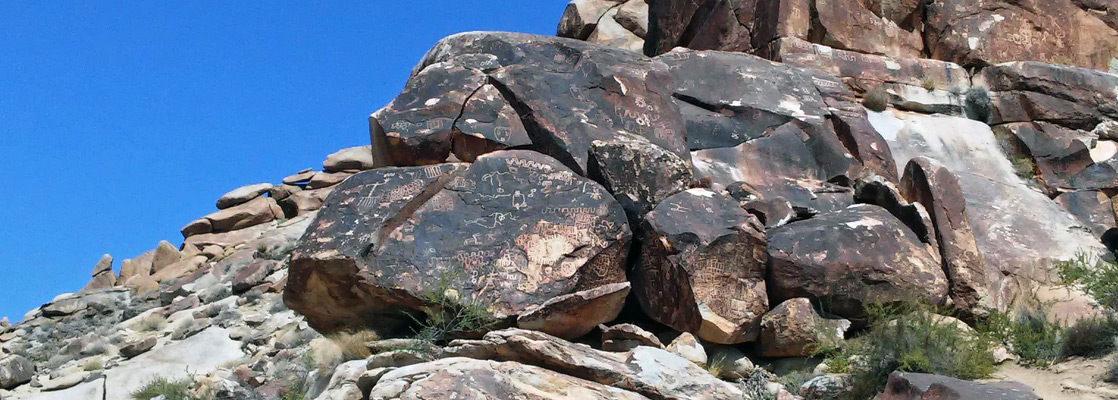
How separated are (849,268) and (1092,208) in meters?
4.25

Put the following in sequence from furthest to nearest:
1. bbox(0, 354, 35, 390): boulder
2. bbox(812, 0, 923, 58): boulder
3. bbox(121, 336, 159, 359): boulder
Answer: bbox(121, 336, 159, 359): boulder, bbox(0, 354, 35, 390): boulder, bbox(812, 0, 923, 58): boulder

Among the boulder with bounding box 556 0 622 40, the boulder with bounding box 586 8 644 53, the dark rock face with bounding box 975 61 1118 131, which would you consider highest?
the boulder with bounding box 556 0 622 40

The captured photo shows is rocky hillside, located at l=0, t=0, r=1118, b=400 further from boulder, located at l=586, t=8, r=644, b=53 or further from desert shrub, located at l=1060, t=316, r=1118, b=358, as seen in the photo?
boulder, located at l=586, t=8, r=644, b=53

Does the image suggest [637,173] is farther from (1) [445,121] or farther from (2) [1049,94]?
(2) [1049,94]

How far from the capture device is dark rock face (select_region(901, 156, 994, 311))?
10195mm

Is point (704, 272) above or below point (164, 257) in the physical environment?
below

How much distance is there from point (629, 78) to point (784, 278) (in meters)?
2.77

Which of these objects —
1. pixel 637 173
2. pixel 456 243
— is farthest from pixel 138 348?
pixel 637 173

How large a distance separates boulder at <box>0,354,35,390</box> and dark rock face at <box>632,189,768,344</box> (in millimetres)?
9401

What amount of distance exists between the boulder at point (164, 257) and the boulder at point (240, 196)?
177cm

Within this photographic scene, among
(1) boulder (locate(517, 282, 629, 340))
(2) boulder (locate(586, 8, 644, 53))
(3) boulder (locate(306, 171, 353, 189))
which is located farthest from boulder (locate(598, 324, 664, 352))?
(3) boulder (locate(306, 171, 353, 189))

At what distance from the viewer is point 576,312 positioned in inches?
367

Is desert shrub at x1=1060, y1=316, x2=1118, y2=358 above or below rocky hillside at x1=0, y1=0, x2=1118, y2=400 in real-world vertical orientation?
below

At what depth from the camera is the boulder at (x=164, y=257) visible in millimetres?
21531
